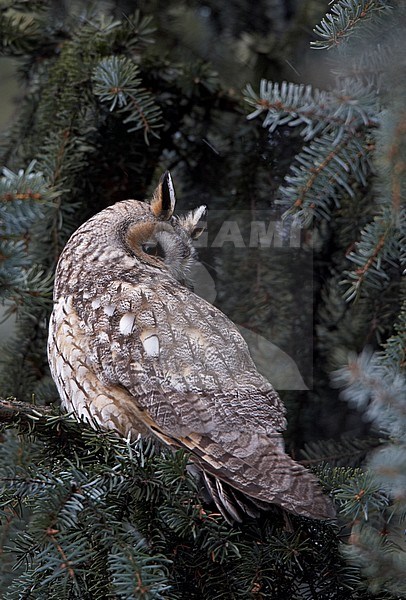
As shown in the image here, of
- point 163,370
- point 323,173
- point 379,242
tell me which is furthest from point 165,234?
point 379,242

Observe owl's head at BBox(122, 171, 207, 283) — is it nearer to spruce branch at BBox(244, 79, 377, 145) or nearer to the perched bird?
the perched bird

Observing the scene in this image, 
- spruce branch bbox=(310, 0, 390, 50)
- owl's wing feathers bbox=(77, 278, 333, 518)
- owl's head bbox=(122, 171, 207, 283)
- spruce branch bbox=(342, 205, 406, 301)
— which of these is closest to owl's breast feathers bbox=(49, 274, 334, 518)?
owl's wing feathers bbox=(77, 278, 333, 518)

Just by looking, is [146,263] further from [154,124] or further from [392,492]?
[392,492]

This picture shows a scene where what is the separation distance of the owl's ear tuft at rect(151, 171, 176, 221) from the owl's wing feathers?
331 mm

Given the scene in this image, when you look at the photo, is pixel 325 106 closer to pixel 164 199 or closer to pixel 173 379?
pixel 173 379

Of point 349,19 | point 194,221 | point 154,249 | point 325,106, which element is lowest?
point 154,249

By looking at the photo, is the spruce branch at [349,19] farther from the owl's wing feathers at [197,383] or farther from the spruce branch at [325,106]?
the owl's wing feathers at [197,383]

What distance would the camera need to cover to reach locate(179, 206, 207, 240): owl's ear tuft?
2.50 metres

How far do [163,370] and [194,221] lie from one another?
72 centimetres

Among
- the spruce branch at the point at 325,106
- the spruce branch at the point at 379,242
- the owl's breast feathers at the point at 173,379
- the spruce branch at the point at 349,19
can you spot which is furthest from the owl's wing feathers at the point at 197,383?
the spruce branch at the point at 349,19

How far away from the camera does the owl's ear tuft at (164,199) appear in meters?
2.39

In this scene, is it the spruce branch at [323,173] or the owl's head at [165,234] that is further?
the owl's head at [165,234]

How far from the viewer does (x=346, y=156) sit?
1692mm

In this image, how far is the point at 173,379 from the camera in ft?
6.32
